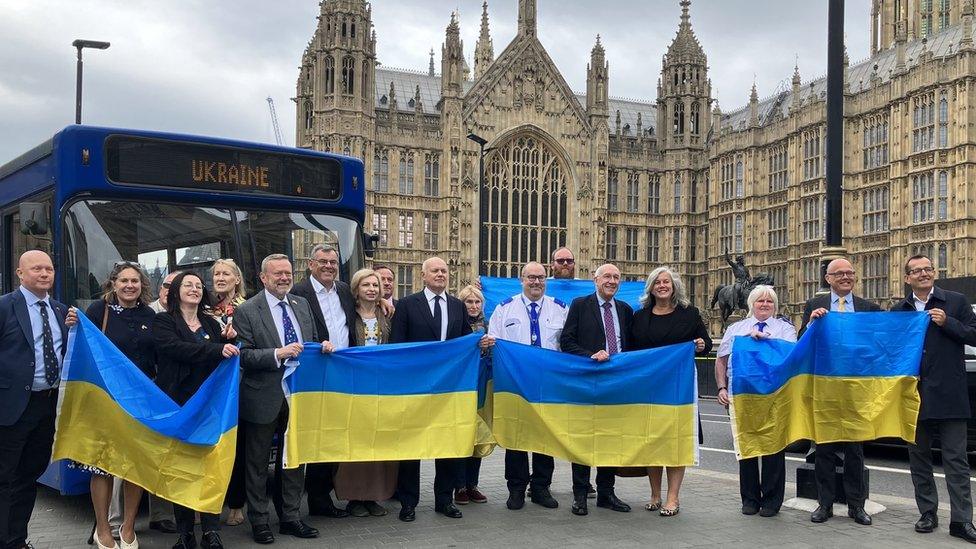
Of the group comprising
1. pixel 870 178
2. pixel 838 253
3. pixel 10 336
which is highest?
pixel 870 178

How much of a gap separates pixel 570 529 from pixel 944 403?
10.2 feet

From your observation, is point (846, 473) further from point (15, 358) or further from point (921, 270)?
point (15, 358)

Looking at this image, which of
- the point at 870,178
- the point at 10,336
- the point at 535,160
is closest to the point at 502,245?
the point at 535,160

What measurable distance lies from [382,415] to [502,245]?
41.1 meters

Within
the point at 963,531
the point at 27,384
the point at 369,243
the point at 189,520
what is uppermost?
the point at 369,243

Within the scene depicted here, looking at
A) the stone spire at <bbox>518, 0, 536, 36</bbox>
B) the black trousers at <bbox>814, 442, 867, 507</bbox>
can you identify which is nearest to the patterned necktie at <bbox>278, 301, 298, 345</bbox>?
the black trousers at <bbox>814, 442, 867, 507</bbox>

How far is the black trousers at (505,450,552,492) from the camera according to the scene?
7.99 m

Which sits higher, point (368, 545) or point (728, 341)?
point (728, 341)

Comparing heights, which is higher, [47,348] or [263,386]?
[47,348]

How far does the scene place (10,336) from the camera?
6051mm

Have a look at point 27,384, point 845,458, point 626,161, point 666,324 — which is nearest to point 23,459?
point 27,384

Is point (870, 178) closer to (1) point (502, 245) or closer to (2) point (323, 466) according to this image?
(1) point (502, 245)

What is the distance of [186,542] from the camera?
6.39m

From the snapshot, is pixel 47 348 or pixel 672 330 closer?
pixel 47 348
